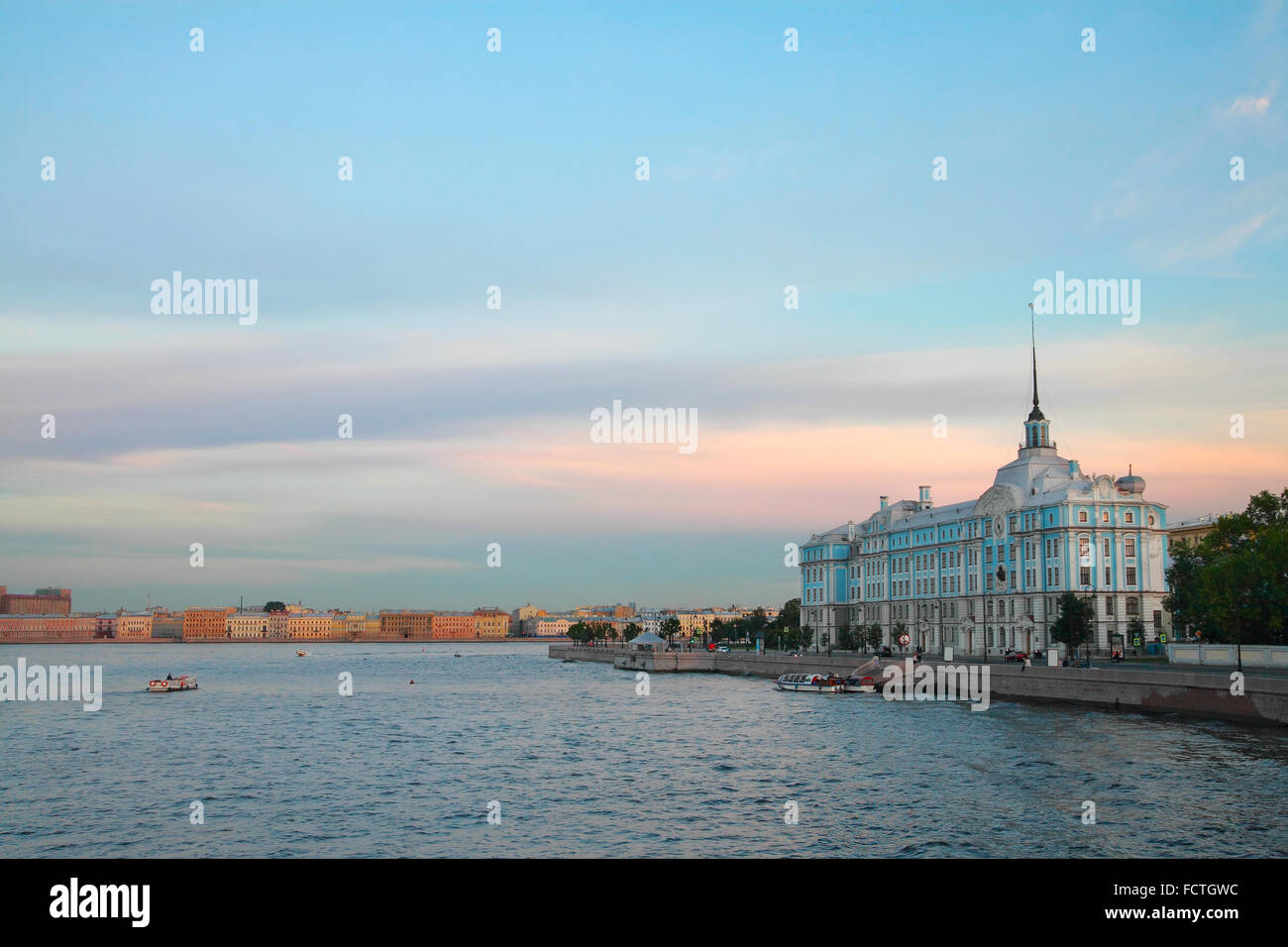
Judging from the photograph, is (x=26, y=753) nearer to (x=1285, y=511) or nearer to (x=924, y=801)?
(x=924, y=801)

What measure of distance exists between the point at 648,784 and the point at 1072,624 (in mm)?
51298

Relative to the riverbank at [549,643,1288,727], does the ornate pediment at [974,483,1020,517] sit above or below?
above

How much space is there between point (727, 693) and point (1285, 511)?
137 ft

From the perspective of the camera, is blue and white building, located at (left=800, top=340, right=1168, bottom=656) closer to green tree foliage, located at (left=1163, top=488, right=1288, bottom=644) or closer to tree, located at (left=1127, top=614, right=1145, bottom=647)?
tree, located at (left=1127, top=614, right=1145, bottom=647)

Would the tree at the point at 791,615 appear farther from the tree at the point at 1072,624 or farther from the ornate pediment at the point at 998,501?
the tree at the point at 1072,624

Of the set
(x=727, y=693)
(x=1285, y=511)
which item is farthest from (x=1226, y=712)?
(x=727, y=693)

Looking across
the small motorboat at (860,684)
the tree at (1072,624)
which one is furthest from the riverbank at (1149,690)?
the tree at (1072,624)

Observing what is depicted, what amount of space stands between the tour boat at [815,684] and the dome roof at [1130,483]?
31186 mm

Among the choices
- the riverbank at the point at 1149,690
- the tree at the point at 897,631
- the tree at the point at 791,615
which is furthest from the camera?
the tree at the point at 791,615

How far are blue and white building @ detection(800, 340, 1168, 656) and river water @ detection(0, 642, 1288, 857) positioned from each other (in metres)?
28.2

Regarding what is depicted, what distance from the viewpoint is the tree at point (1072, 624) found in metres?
76.1

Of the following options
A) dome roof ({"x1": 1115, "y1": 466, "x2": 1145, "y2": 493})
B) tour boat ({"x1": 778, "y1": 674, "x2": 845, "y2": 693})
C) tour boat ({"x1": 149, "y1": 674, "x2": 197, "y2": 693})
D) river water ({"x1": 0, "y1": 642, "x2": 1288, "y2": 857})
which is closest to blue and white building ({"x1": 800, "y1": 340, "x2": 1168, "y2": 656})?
dome roof ({"x1": 1115, "y1": 466, "x2": 1145, "y2": 493})

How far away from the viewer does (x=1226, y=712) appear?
46.8m

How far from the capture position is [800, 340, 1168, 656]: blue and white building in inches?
3420
